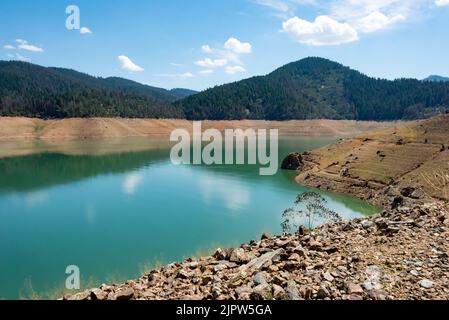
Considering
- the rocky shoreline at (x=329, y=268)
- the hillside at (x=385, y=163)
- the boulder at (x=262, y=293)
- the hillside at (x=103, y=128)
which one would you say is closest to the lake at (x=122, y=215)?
the hillside at (x=385, y=163)

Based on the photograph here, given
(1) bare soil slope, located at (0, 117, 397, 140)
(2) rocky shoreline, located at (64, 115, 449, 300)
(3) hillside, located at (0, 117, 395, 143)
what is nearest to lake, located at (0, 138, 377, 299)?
(2) rocky shoreline, located at (64, 115, 449, 300)

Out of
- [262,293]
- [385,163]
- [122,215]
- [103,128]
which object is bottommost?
[122,215]

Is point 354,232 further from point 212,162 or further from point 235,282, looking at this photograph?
point 212,162

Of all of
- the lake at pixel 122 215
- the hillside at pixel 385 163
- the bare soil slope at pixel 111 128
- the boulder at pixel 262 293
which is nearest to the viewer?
the boulder at pixel 262 293

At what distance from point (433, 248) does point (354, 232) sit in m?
2.10

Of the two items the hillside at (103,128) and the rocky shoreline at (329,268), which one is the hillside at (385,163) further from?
the hillside at (103,128)

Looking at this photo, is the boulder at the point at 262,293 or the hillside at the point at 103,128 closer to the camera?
the boulder at the point at 262,293

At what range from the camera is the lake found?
22.8m

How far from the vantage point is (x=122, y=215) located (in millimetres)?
35469

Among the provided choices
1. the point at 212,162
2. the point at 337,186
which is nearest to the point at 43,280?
the point at 337,186

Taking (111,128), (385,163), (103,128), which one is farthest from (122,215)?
(111,128)

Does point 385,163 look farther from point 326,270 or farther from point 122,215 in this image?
point 326,270

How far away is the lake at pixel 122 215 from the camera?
74.7 feet

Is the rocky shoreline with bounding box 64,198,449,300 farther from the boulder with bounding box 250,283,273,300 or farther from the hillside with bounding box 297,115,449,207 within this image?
the hillside with bounding box 297,115,449,207
